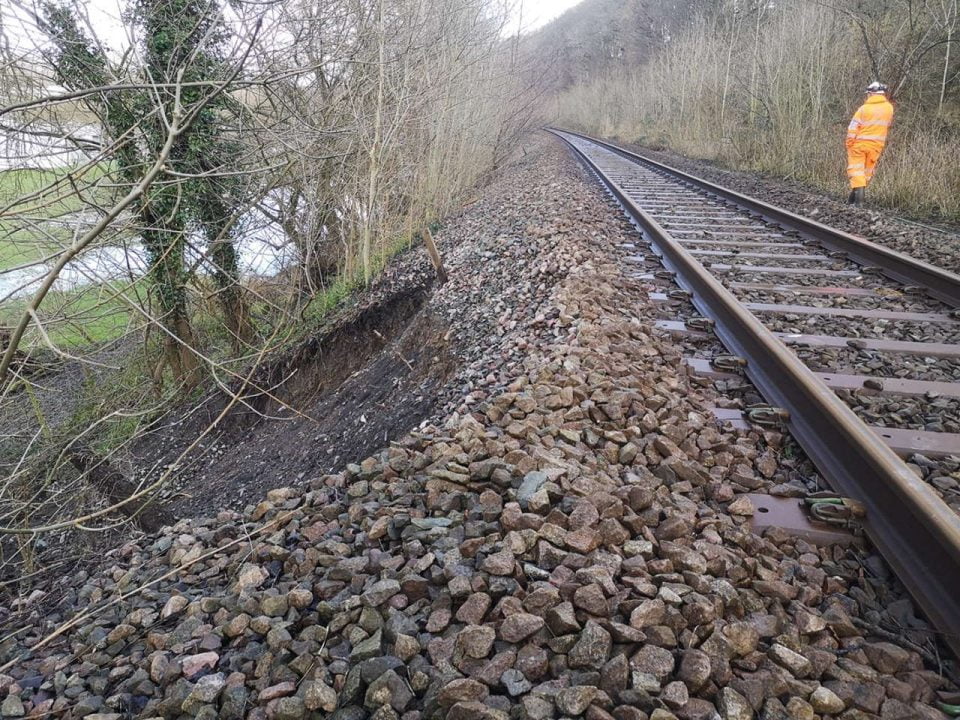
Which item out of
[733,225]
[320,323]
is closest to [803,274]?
[733,225]

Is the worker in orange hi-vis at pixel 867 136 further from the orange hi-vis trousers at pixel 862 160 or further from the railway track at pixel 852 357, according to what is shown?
the railway track at pixel 852 357

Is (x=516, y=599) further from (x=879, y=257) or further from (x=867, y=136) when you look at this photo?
(x=867, y=136)

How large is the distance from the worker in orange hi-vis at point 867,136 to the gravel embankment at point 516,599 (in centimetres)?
747

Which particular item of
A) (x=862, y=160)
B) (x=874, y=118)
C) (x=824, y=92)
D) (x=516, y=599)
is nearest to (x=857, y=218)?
(x=862, y=160)

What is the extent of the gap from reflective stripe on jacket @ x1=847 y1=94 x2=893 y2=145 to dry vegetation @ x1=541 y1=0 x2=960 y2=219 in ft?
3.03

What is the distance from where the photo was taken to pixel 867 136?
845cm

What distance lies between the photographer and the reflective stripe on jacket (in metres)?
8.20

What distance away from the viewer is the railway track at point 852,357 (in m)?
2.09

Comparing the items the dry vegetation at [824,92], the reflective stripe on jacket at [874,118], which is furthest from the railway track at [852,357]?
the dry vegetation at [824,92]

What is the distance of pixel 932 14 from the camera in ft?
34.1

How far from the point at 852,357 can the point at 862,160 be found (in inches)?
262

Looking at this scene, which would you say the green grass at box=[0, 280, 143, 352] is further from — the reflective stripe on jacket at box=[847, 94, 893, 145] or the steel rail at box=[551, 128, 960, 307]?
the reflective stripe on jacket at box=[847, 94, 893, 145]

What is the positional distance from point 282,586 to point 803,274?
4.93 metres

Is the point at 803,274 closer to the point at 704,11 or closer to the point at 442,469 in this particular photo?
the point at 442,469
